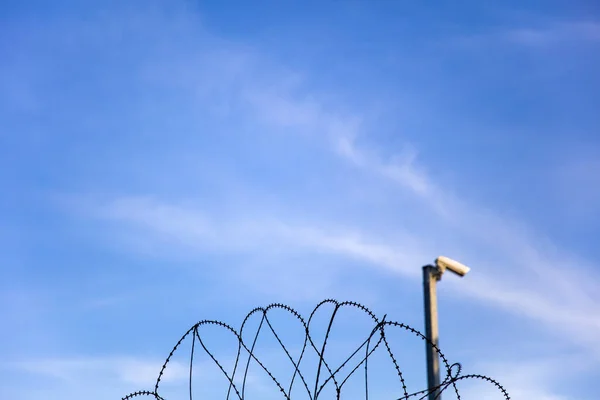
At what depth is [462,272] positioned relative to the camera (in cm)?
1087

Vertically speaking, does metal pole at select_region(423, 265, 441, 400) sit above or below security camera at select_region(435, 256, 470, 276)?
below

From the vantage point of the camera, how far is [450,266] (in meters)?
10.7

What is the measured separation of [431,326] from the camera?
9992 millimetres

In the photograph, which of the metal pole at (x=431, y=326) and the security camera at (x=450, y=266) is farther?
the security camera at (x=450, y=266)

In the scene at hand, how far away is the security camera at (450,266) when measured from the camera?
10578mm

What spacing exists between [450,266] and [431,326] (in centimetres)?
102

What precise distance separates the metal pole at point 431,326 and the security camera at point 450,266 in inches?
4.1

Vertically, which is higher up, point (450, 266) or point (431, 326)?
point (450, 266)

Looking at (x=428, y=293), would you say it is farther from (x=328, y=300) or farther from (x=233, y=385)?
(x=233, y=385)

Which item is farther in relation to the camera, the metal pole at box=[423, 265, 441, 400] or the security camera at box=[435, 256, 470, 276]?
the security camera at box=[435, 256, 470, 276]

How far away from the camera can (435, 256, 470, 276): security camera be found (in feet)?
34.7

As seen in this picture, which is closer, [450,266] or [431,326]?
[431,326]

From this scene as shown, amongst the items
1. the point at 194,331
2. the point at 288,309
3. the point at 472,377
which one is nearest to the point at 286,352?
the point at 288,309

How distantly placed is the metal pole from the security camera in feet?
0.34
